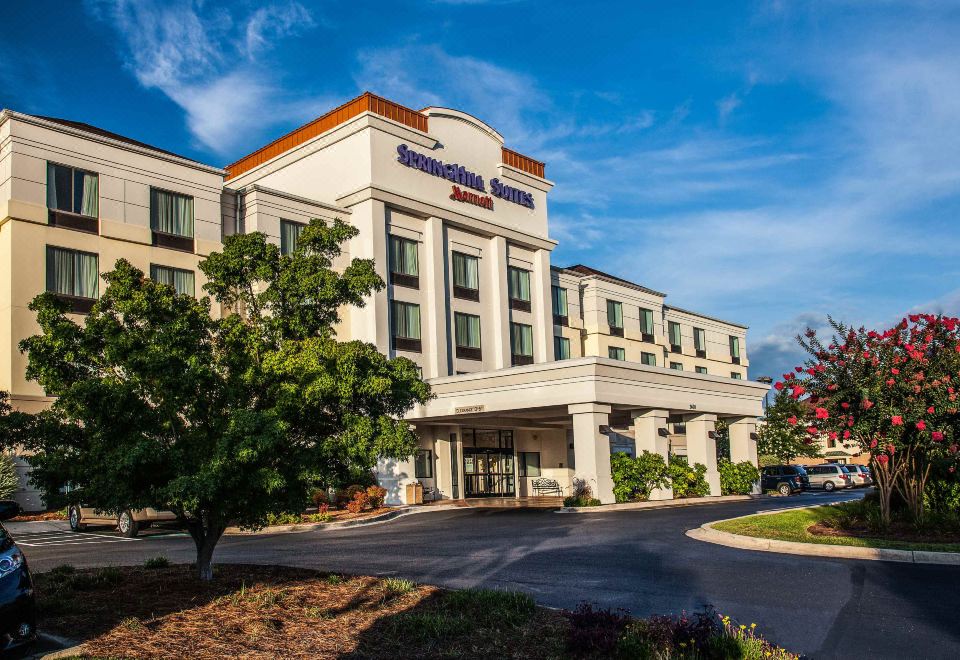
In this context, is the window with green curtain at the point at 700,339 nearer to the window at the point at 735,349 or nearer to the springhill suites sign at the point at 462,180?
the window at the point at 735,349

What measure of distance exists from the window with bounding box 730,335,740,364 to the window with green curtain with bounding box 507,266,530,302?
3029 cm

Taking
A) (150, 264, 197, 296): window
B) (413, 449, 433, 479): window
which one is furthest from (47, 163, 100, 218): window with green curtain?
(413, 449, 433, 479): window

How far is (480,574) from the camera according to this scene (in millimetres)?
14148

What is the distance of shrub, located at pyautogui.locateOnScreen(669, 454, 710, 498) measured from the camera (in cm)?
3622

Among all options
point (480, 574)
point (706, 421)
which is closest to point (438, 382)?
point (706, 421)

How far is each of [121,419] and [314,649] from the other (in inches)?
160

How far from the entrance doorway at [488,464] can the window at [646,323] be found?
19.5 m

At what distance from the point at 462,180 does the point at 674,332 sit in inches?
1052

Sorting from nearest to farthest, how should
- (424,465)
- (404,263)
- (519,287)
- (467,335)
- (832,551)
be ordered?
(832,551) → (424,465) → (404,263) → (467,335) → (519,287)

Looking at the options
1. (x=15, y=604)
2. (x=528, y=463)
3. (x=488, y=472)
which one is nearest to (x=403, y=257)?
(x=488, y=472)

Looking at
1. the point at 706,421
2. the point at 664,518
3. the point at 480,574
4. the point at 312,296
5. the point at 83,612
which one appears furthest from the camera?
the point at 706,421

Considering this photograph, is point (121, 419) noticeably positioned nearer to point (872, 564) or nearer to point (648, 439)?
point (872, 564)

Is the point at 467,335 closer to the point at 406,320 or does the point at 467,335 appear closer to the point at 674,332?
the point at 406,320

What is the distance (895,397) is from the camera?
58.0ft
